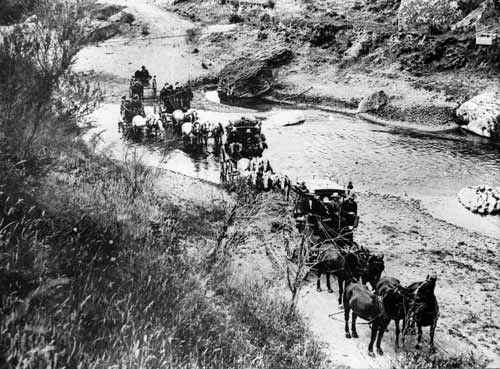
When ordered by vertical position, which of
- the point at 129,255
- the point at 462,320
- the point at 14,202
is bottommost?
the point at 462,320

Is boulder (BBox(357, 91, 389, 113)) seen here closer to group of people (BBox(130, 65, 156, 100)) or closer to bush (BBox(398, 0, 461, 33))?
bush (BBox(398, 0, 461, 33))

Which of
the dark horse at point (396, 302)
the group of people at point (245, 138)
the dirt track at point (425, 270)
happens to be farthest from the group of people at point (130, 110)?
the dark horse at point (396, 302)

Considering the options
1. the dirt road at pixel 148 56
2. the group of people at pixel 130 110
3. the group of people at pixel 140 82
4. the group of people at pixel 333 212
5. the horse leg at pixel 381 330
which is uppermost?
the dirt road at pixel 148 56

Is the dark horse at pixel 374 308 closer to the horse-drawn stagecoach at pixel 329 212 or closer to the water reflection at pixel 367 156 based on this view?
the horse-drawn stagecoach at pixel 329 212

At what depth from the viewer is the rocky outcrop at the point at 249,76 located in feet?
95.8

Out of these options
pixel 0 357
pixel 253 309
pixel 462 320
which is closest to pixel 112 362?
pixel 0 357

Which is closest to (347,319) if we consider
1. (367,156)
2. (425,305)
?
(425,305)

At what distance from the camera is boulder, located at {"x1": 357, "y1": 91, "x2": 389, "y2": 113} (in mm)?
26256

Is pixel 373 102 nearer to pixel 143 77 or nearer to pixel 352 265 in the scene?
pixel 143 77

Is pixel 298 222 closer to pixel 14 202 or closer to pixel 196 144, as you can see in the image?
pixel 14 202

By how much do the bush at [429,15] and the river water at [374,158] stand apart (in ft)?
37.3

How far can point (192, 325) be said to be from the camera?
5.57 meters

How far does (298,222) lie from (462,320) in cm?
433

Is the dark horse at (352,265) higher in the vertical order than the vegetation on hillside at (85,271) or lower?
lower
